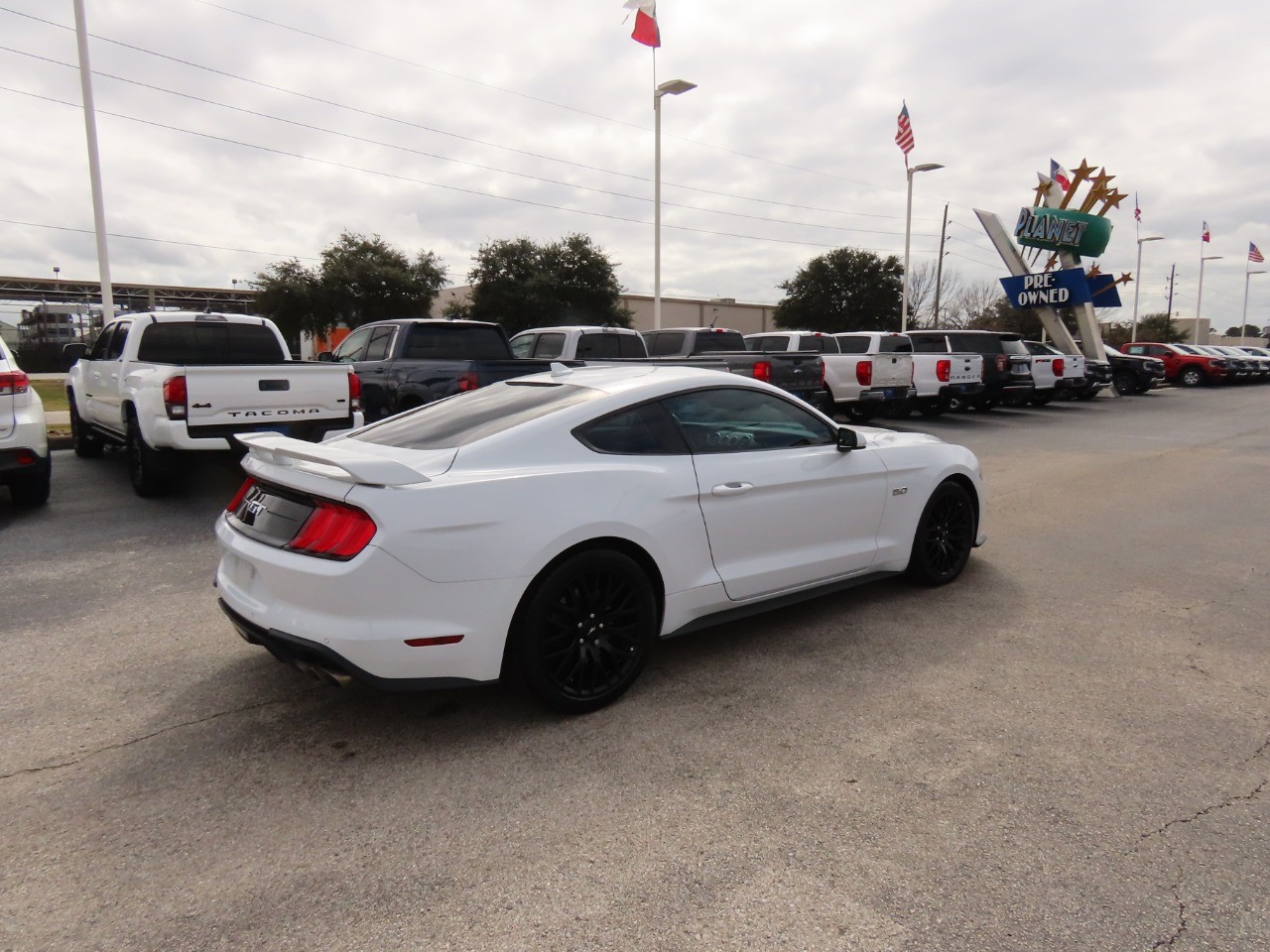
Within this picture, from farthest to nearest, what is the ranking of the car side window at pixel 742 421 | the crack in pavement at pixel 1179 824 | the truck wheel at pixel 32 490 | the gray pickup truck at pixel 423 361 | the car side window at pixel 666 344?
1. the car side window at pixel 666 344
2. the gray pickup truck at pixel 423 361
3. the truck wheel at pixel 32 490
4. the car side window at pixel 742 421
5. the crack in pavement at pixel 1179 824

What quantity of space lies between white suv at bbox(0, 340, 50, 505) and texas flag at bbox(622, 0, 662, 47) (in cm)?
1821

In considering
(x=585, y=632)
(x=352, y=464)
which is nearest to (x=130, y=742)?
(x=352, y=464)

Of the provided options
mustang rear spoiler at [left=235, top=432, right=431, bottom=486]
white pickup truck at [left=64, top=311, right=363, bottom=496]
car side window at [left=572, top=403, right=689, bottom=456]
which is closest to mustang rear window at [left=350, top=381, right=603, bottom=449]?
car side window at [left=572, top=403, right=689, bottom=456]

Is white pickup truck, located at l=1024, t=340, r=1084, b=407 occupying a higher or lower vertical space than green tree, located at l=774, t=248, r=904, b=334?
lower

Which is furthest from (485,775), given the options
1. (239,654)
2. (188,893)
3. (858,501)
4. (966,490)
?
(966,490)

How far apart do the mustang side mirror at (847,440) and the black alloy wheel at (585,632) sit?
1.50m

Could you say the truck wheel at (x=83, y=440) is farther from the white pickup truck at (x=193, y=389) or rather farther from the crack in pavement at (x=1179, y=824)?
the crack in pavement at (x=1179, y=824)

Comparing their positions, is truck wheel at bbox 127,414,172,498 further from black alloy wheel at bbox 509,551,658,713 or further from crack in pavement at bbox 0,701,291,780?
black alloy wheel at bbox 509,551,658,713

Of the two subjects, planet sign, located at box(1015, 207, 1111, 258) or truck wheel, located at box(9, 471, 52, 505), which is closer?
truck wheel, located at box(9, 471, 52, 505)

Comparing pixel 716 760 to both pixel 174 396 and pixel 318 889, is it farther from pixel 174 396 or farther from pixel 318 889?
pixel 174 396

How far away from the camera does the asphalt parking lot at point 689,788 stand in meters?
2.26

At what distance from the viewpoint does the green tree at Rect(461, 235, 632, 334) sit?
122 ft

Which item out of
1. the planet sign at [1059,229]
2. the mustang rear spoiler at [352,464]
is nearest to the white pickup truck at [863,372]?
the mustang rear spoiler at [352,464]

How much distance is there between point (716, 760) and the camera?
3102 mm
